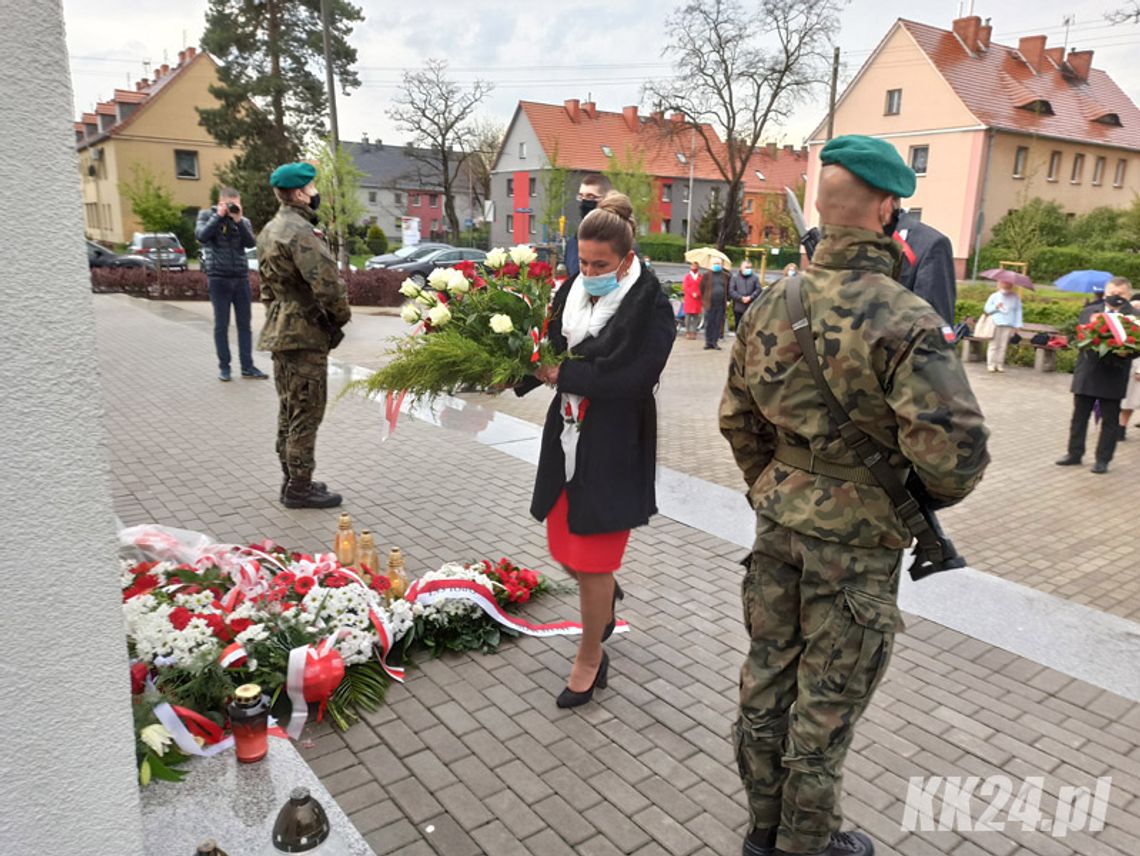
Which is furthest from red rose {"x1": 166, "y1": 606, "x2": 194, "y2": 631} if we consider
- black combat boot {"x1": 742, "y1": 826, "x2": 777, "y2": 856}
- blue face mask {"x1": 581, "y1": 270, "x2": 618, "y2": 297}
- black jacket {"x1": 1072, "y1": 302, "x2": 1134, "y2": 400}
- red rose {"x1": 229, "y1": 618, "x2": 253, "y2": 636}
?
black jacket {"x1": 1072, "y1": 302, "x2": 1134, "y2": 400}

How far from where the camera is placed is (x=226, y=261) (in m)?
10.8

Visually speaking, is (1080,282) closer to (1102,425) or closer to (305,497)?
(1102,425)

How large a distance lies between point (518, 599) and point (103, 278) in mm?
24070

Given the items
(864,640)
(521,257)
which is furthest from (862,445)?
(521,257)

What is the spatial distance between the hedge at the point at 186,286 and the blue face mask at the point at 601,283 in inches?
778

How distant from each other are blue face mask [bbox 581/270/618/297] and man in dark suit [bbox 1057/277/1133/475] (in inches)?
256

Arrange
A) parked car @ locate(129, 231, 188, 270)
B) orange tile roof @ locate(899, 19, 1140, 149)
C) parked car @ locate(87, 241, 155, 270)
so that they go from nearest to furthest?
1. parked car @ locate(87, 241, 155, 270)
2. parked car @ locate(129, 231, 188, 270)
3. orange tile roof @ locate(899, 19, 1140, 149)

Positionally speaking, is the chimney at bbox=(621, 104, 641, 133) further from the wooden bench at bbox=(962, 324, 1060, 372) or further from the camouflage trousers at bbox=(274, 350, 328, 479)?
the camouflage trousers at bbox=(274, 350, 328, 479)

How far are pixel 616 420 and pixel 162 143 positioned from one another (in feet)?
Result: 185

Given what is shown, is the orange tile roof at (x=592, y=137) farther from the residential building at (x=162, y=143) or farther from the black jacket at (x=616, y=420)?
the black jacket at (x=616, y=420)

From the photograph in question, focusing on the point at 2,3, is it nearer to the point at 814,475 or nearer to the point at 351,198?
the point at 814,475

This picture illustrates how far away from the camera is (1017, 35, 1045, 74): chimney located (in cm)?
4712

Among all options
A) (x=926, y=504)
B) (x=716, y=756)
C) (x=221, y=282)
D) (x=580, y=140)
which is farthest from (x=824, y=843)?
(x=580, y=140)

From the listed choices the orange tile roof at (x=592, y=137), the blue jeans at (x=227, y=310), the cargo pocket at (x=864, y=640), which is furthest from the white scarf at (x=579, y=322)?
the orange tile roof at (x=592, y=137)
